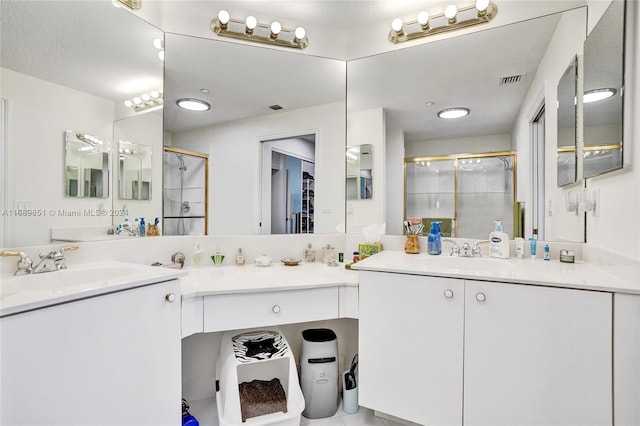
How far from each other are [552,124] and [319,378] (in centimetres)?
180

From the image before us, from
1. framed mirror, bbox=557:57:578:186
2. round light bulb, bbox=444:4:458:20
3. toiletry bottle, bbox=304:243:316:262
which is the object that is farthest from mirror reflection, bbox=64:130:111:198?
framed mirror, bbox=557:57:578:186

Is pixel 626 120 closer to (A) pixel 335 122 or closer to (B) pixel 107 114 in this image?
(A) pixel 335 122

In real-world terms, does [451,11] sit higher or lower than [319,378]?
higher

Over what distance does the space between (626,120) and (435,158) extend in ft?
2.93

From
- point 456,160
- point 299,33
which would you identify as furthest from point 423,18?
point 456,160

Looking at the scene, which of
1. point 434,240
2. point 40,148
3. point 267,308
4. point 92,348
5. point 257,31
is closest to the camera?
point 92,348

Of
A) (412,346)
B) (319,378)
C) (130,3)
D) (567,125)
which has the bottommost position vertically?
(319,378)

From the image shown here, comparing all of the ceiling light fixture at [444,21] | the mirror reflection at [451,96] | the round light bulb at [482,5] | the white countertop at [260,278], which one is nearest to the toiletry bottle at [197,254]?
the white countertop at [260,278]

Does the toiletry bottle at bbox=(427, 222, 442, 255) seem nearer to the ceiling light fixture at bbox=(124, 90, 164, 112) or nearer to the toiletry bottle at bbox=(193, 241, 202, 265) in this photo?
the toiletry bottle at bbox=(193, 241, 202, 265)

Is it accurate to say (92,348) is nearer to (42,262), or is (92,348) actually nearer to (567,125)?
(42,262)

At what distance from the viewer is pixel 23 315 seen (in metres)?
0.83

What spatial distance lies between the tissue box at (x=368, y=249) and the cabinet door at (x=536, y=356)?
728 mm

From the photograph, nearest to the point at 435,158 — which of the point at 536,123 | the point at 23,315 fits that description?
the point at 536,123

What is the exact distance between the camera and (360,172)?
6.68 feet
